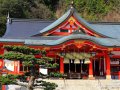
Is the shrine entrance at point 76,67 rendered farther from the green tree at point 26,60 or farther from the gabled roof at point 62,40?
the green tree at point 26,60

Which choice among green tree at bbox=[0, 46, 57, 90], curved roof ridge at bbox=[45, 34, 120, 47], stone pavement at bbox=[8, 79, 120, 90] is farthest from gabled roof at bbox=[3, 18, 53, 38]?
green tree at bbox=[0, 46, 57, 90]

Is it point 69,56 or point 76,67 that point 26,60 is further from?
point 76,67

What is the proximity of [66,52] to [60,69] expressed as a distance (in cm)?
132

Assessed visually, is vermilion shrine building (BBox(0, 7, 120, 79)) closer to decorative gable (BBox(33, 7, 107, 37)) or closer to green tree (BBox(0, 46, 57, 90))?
decorative gable (BBox(33, 7, 107, 37))

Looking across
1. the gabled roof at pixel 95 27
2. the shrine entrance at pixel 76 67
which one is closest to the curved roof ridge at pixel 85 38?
the gabled roof at pixel 95 27

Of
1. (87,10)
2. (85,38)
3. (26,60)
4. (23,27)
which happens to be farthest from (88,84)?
(87,10)

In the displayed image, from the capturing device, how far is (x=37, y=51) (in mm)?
13500

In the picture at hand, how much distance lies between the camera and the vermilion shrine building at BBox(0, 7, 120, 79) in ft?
69.1

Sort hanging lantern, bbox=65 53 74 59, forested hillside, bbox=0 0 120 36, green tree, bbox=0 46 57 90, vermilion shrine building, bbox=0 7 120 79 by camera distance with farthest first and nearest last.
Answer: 1. forested hillside, bbox=0 0 120 36
2. hanging lantern, bbox=65 53 74 59
3. vermilion shrine building, bbox=0 7 120 79
4. green tree, bbox=0 46 57 90

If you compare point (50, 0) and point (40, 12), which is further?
point (50, 0)

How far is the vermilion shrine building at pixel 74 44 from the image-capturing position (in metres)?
21.0

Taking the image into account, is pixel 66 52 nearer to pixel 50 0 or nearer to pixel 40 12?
pixel 40 12

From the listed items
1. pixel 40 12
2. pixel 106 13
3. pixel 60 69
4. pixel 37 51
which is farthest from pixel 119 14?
pixel 37 51

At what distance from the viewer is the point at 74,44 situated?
70.0 feet
